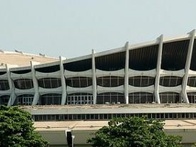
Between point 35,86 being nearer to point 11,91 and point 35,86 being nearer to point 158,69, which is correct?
point 11,91

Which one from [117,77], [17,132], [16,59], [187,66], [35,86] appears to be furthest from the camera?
[16,59]

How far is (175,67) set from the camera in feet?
233

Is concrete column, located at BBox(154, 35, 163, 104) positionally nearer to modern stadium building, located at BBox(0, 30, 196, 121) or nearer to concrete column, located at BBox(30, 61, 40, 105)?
modern stadium building, located at BBox(0, 30, 196, 121)

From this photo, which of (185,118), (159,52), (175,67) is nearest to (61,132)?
(185,118)

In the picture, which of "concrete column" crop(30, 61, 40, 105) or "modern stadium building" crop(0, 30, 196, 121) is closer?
"modern stadium building" crop(0, 30, 196, 121)

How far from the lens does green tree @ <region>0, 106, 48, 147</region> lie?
102ft

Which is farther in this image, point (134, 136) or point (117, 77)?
point (117, 77)

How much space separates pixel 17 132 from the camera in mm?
31781

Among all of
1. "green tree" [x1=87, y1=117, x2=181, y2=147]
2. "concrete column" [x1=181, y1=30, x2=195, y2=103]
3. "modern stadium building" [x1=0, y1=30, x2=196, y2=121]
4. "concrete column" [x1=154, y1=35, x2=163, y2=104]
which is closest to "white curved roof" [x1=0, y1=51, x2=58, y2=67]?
"modern stadium building" [x1=0, y1=30, x2=196, y2=121]

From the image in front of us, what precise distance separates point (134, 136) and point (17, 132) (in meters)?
8.24

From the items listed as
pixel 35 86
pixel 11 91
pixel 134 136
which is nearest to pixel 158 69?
pixel 35 86

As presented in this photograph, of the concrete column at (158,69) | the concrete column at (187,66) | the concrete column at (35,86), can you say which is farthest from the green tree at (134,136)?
the concrete column at (35,86)

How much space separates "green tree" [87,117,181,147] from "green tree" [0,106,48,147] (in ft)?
14.4

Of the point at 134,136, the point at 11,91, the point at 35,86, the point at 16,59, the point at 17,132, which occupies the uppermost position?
the point at 16,59
